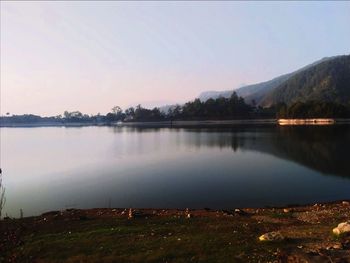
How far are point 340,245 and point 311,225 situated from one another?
4321 mm

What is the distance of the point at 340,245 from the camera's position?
14750mm

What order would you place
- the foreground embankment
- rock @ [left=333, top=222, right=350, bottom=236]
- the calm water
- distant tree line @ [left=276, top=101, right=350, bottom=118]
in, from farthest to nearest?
distant tree line @ [left=276, top=101, right=350, bottom=118] → the calm water → rock @ [left=333, top=222, right=350, bottom=236] → the foreground embankment

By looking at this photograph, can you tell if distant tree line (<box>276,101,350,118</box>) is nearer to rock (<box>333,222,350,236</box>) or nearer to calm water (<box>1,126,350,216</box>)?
calm water (<box>1,126,350,216</box>)

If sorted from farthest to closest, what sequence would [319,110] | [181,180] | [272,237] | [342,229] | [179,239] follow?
[319,110] < [181,180] < [342,229] < [179,239] < [272,237]

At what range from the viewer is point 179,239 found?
1619 centimetres

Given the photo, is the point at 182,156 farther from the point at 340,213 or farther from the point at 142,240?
the point at 142,240

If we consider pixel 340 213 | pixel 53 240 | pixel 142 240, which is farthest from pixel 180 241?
pixel 340 213

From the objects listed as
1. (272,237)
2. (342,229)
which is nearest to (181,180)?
(342,229)

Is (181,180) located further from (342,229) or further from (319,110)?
(319,110)

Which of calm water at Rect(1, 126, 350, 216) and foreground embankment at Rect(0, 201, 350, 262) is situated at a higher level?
foreground embankment at Rect(0, 201, 350, 262)

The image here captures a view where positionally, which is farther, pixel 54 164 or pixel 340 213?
pixel 54 164

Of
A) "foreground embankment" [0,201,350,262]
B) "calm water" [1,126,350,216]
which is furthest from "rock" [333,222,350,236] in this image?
"calm water" [1,126,350,216]

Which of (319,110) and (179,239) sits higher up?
(319,110)

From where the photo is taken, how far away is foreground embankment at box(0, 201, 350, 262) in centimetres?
1416
